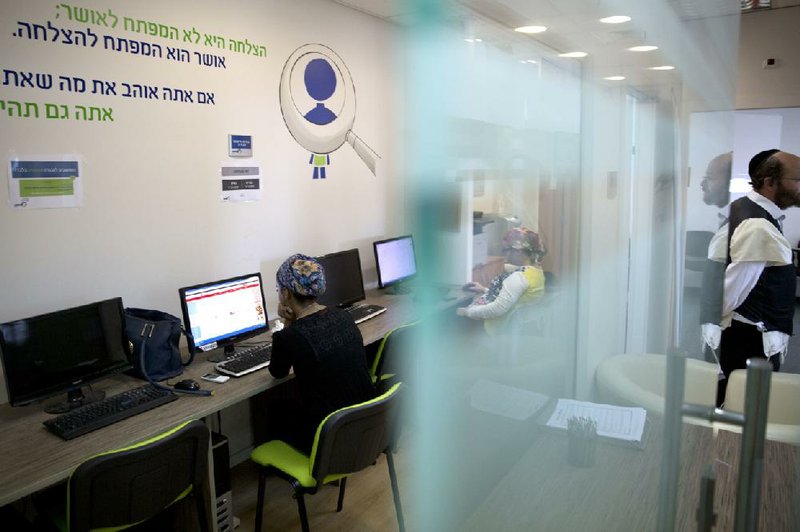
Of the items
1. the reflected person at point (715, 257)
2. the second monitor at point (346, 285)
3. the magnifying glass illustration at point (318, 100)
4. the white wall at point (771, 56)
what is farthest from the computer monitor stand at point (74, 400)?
the white wall at point (771, 56)

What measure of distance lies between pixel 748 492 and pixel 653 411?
24 centimetres

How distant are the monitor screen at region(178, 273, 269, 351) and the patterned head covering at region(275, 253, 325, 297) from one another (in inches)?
13.8

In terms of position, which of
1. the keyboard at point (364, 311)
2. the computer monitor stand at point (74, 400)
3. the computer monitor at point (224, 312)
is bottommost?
the computer monitor stand at point (74, 400)

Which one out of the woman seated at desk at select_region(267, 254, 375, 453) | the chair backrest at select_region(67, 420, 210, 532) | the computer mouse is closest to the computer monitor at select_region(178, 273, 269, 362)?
the computer mouse

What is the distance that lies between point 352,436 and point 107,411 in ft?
2.84

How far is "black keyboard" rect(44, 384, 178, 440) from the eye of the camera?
1959 millimetres

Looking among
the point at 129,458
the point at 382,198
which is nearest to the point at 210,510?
the point at 129,458

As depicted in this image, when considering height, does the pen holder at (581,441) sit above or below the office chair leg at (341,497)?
above

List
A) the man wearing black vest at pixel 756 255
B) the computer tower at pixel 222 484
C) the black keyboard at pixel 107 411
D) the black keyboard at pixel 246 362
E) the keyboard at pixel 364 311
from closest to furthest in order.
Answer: the man wearing black vest at pixel 756 255 < the black keyboard at pixel 107 411 < the computer tower at pixel 222 484 < the black keyboard at pixel 246 362 < the keyboard at pixel 364 311

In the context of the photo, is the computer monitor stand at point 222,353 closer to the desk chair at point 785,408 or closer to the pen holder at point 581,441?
the pen holder at point 581,441

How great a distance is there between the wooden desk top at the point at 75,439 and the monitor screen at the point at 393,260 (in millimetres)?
1513

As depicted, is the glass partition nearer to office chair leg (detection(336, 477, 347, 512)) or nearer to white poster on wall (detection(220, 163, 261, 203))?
office chair leg (detection(336, 477, 347, 512))

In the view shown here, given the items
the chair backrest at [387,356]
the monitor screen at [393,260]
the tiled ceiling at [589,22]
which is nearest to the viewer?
the tiled ceiling at [589,22]

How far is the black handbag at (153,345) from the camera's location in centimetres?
238
